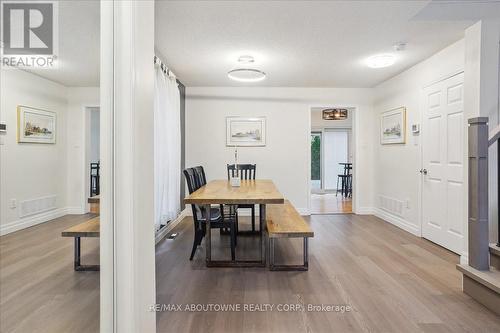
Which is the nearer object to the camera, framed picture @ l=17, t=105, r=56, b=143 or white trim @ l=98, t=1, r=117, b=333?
framed picture @ l=17, t=105, r=56, b=143

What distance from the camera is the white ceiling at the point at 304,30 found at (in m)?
2.51

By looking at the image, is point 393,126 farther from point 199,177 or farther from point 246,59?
point 199,177

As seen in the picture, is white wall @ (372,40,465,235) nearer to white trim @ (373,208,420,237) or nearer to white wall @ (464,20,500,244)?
white trim @ (373,208,420,237)

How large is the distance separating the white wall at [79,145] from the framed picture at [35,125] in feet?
0.20

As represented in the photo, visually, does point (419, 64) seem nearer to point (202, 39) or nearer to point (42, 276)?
point (202, 39)

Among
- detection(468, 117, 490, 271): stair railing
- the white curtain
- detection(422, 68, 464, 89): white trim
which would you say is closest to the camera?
detection(468, 117, 490, 271): stair railing

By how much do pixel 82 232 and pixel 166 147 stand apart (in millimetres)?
2921

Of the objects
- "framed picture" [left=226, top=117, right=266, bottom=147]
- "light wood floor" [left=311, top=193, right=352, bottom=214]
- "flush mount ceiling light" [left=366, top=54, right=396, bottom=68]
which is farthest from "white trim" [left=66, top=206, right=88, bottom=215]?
"light wood floor" [left=311, top=193, right=352, bottom=214]

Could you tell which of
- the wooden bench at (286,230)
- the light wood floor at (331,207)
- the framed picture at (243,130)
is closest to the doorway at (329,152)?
the light wood floor at (331,207)

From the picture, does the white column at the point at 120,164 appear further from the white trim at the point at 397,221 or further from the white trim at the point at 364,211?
the white trim at the point at 364,211

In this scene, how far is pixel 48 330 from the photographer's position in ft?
3.67

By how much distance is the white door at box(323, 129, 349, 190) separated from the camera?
9.63m

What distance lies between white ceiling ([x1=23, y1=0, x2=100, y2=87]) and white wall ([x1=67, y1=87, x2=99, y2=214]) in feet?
0.16

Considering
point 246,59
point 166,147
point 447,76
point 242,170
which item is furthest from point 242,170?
point 447,76
